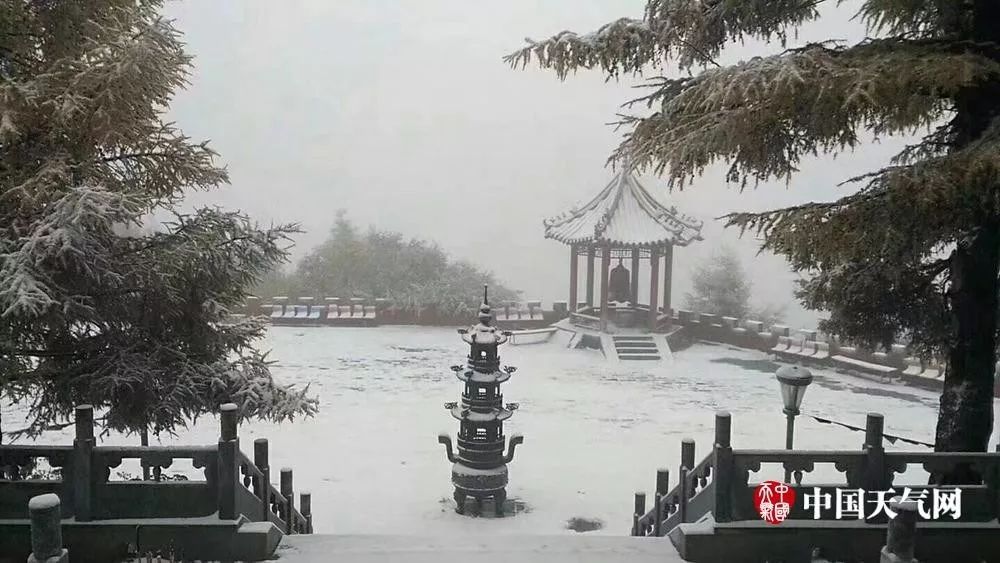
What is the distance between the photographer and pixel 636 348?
18328 mm

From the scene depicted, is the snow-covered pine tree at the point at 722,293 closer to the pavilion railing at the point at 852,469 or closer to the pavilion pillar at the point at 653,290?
the pavilion pillar at the point at 653,290

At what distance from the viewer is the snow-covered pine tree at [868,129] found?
351 cm

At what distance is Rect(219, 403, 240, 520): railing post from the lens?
3963 mm

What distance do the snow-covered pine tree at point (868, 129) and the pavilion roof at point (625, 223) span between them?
49.0 ft

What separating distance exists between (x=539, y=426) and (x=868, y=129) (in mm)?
8180

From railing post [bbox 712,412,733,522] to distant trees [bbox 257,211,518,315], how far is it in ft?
63.1

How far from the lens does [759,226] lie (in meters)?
3.91

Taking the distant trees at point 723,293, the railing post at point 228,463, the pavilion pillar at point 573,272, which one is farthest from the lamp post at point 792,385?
the distant trees at point 723,293

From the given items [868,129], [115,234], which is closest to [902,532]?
[868,129]

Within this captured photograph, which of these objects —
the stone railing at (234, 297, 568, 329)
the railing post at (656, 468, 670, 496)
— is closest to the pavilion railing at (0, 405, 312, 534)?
the railing post at (656, 468, 670, 496)

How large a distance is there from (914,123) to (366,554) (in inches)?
164

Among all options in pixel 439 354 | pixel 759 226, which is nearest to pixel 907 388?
pixel 439 354

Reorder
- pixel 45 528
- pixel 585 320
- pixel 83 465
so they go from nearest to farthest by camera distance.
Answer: pixel 45 528 → pixel 83 465 → pixel 585 320

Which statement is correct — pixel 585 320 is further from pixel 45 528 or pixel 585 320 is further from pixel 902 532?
pixel 45 528
